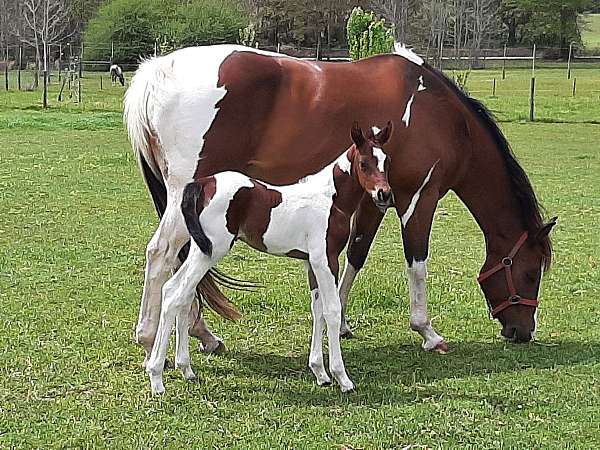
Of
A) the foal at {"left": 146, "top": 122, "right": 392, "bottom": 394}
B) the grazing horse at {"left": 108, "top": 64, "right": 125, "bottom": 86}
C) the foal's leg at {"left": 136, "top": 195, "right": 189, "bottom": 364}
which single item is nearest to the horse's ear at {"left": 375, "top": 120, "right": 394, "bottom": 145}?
the foal at {"left": 146, "top": 122, "right": 392, "bottom": 394}

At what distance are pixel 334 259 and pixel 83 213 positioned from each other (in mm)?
6583

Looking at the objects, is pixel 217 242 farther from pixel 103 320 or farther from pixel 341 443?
pixel 103 320

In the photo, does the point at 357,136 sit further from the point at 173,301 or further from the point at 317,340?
the point at 173,301

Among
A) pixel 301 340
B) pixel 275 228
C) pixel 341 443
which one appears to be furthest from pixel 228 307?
pixel 341 443

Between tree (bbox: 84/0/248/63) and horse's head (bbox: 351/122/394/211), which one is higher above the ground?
tree (bbox: 84/0/248/63)

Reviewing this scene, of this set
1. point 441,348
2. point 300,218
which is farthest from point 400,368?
point 300,218

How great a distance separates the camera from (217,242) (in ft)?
16.0

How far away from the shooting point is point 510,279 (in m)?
6.21

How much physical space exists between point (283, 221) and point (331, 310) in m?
0.56

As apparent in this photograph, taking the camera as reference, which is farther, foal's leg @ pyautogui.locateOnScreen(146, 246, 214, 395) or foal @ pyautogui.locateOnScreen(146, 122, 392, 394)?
foal's leg @ pyautogui.locateOnScreen(146, 246, 214, 395)

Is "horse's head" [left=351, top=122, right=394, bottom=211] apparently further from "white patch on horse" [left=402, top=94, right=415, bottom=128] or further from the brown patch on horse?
"white patch on horse" [left=402, top=94, right=415, bottom=128]

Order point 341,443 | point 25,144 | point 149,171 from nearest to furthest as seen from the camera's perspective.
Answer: point 341,443, point 149,171, point 25,144

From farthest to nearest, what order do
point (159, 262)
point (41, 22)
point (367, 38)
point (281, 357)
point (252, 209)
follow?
point (41, 22) → point (367, 38) → point (281, 357) → point (159, 262) → point (252, 209)

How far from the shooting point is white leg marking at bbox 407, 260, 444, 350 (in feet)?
19.8
